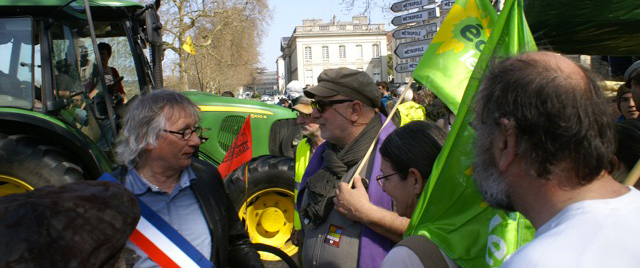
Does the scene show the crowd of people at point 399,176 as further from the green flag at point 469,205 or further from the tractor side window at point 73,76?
the tractor side window at point 73,76

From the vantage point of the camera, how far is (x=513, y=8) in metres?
1.80

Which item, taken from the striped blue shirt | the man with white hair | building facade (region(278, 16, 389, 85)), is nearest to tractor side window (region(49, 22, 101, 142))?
the man with white hair

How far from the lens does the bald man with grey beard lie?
40.1 inches

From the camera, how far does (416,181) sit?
2.05m

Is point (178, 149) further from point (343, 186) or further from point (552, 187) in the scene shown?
point (552, 187)

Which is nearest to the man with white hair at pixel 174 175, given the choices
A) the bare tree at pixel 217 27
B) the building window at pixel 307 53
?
the bare tree at pixel 217 27

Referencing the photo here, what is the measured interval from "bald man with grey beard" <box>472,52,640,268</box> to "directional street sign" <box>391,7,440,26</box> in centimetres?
647

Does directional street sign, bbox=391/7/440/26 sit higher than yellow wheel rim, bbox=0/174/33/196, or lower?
higher

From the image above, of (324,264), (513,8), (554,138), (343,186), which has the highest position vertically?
(513,8)

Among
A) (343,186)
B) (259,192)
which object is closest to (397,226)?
(343,186)

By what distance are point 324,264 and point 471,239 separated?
2.74 feet

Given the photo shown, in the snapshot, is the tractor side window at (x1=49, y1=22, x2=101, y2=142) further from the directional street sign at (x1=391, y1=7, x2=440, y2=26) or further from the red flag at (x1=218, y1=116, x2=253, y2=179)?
the directional street sign at (x1=391, y1=7, x2=440, y2=26)

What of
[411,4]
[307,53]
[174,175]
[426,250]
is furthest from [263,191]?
[307,53]

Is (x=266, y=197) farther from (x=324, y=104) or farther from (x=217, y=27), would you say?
(x=217, y=27)
